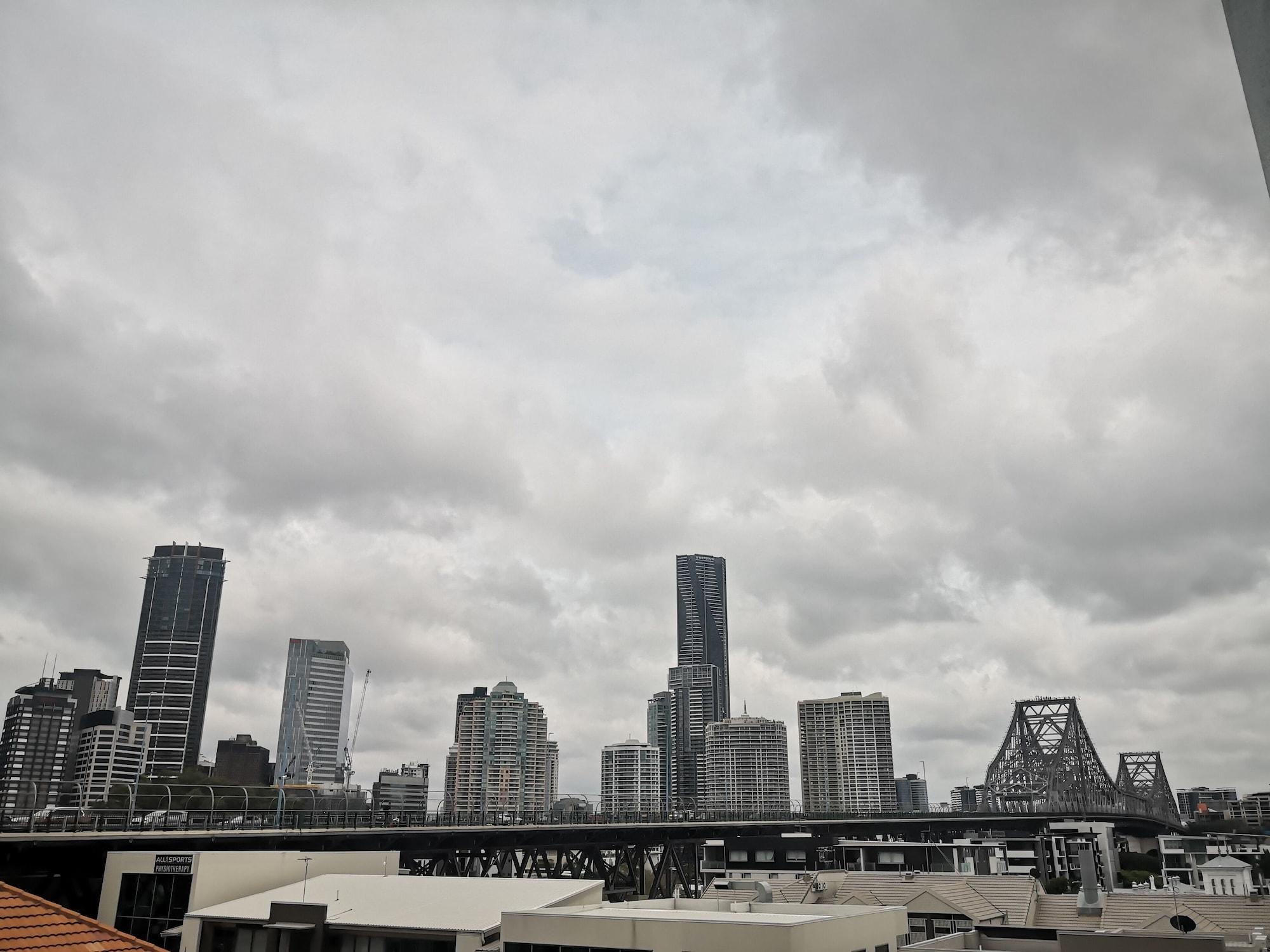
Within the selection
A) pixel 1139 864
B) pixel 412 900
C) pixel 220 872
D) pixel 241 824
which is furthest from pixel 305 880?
pixel 1139 864

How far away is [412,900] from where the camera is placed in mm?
51688

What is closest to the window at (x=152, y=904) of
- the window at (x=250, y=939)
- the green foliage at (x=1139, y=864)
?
the window at (x=250, y=939)

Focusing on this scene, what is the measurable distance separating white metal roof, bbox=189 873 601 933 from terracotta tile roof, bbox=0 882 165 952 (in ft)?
118

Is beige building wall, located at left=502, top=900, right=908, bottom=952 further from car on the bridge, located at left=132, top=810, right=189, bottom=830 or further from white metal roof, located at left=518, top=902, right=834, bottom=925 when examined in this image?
car on the bridge, located at left=132, top=810, right=189, bottom=830

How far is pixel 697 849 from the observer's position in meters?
172

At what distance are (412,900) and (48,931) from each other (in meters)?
44.1

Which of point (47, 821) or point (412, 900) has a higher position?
point (47, 821)

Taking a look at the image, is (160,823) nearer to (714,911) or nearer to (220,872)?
(220,872)

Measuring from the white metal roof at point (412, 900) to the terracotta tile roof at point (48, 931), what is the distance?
36.0m

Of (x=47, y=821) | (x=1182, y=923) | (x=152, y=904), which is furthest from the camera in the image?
(x=47, y=821)

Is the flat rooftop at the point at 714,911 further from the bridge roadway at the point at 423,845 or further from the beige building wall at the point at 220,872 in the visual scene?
the bridge roadway at the point at 423,845

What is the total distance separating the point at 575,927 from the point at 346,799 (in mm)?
60583

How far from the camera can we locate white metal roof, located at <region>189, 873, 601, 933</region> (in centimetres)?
4781

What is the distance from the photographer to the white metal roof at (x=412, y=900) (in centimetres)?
4781
